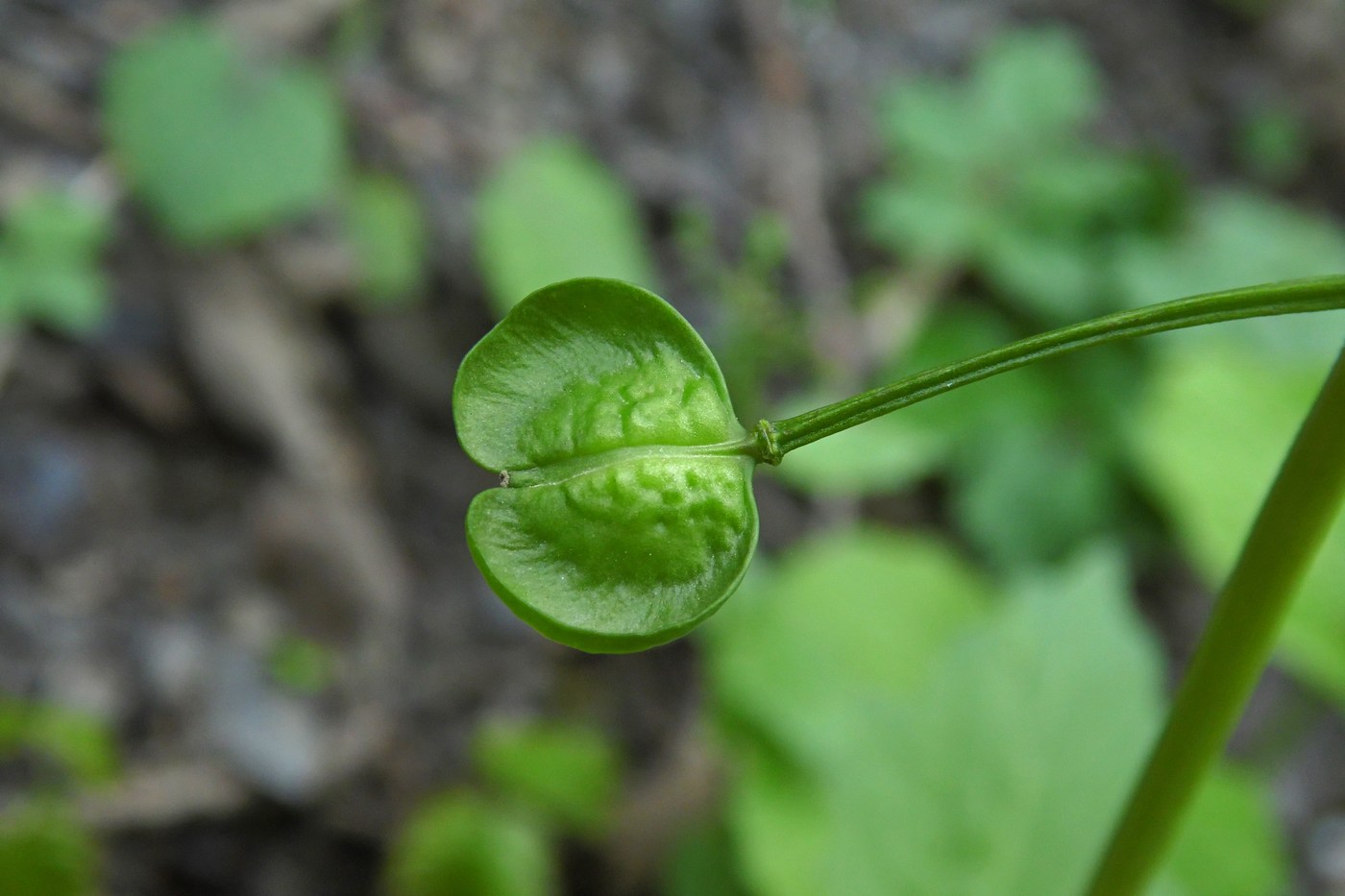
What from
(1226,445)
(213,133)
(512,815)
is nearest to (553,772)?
(512,815)

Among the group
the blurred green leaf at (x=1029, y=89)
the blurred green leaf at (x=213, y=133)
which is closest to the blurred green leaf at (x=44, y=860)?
the blurred green leaf at (x=213, y=133)

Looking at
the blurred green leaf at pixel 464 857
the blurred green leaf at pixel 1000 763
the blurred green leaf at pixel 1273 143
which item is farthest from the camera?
the blurred green leaf at pixel 1273 143

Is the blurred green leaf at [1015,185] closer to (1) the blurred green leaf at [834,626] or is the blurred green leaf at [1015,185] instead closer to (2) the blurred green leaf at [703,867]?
(1) the blurred green leaf at [834,626]

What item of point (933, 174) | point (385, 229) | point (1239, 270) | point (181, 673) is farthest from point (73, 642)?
point (1239, 270)

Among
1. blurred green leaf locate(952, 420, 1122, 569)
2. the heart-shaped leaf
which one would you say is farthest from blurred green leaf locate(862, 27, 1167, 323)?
the heart-shaped leaf

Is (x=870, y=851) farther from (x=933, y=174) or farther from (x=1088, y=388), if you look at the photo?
(x=933, y=174)

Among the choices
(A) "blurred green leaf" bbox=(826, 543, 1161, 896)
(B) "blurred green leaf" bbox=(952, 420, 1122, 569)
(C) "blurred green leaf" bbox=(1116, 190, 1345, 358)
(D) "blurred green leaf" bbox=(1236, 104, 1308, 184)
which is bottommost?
(A) "blurred green leaf" bbox=(826, 543, 1161, 896)

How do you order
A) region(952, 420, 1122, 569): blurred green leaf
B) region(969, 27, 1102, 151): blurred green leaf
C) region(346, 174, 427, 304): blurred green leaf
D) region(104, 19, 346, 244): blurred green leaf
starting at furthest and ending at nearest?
region(969, 27, 1102, 151): blurred green leaf → region(952, 420, 1122, 569): blurred green leaf → region(346, 174, 427, 304): blurred green leaf → region(104, 19, 346, 244): blurred green leaf

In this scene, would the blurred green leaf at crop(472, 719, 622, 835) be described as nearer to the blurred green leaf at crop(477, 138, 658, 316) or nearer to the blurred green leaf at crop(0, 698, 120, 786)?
the blurred green leaf at crop(0, 698, 120, 786)
